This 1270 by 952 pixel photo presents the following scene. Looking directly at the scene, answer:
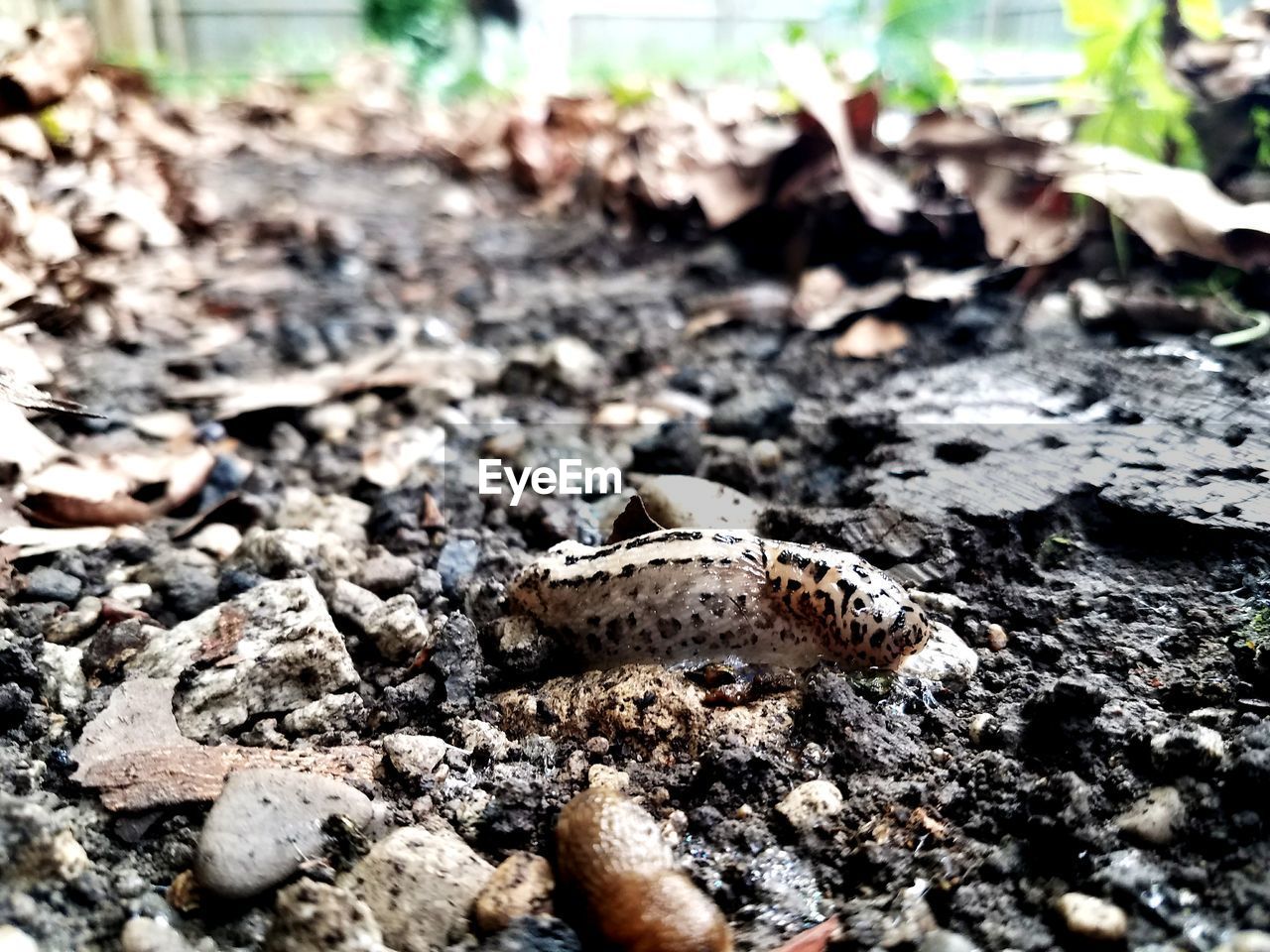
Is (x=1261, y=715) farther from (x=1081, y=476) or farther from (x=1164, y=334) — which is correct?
(x=1164, y=334)

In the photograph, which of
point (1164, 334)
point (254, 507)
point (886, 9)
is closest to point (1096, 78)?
point (886, 9)

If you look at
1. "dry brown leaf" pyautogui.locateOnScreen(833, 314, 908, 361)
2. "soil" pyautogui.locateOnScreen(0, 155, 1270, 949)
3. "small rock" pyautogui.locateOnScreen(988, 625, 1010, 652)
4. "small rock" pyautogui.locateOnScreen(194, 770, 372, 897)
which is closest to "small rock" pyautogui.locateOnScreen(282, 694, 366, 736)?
"soil" pyautogui.locateOnScreen(0, 155, 1270, 949)

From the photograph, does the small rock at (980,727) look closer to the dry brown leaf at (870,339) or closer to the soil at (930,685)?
the soil at (930,685)

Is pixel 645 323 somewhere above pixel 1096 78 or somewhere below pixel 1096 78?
below

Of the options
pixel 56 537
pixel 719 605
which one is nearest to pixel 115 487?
pixel 56 537

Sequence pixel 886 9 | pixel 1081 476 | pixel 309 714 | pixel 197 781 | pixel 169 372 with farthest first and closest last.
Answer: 1. pixel 886 9
2. pixel 169 372
3. pixel 1081 476
4. pixel 309 714
5. pixel 197 781

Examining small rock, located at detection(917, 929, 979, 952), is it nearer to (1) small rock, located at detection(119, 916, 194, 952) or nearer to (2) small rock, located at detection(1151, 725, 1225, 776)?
(2) small rock, located at detection(1151, 725, 1225, 776)
